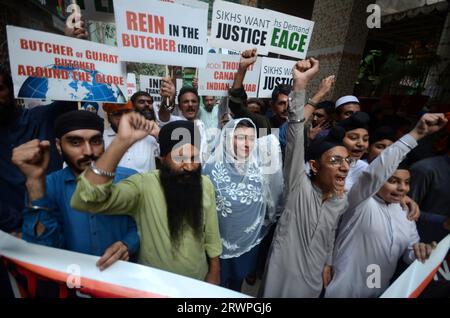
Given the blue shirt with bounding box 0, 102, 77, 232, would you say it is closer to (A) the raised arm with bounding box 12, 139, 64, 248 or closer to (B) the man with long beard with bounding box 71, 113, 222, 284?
(A) the raised arm with bounding box 12, 139, 64, 248

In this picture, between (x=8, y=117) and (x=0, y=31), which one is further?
(x=0, y=31)

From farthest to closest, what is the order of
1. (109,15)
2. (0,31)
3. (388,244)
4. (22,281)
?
(0,31), (109,15), (388,244), (22,281)

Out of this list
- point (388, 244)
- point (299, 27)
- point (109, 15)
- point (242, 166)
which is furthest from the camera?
point (299, 27)

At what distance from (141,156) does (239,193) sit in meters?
1.30

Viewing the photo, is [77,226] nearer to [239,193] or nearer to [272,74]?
[239,193]

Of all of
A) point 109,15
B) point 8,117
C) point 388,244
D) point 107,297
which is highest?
point 109,15

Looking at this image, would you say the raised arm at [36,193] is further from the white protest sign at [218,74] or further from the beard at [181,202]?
the white protest sign at [218,74]

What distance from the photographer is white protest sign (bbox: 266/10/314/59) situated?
3.03 metres

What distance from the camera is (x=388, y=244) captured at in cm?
171

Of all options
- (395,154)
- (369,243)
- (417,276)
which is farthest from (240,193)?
(417,276)
